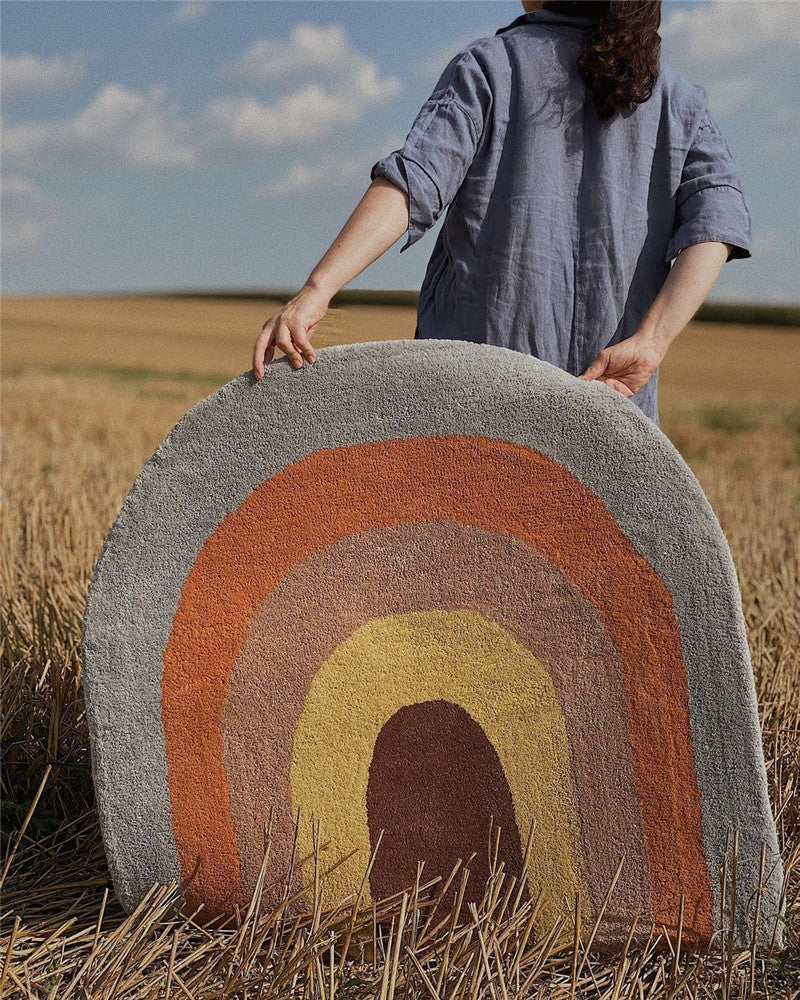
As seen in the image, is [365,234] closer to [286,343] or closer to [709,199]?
[286,343]

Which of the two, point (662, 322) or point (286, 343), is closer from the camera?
point (286, 343)

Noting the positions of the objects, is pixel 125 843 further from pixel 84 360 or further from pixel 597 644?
pixel 84 360

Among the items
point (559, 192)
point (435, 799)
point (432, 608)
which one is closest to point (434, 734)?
point (435, 799)

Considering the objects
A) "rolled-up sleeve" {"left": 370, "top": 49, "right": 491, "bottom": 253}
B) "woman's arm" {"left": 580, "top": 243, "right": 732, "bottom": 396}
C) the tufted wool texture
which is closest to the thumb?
"woman's arm" {"left": 580, "top": 243, "right": 732, "bottom": 396}

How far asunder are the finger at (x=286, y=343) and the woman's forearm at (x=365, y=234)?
0.10 m

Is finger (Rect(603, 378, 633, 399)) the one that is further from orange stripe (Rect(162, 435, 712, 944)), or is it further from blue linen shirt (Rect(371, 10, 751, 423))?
orange stripe (Rect(162, 435, 712, 944))

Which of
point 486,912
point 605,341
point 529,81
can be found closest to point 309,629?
point 486,912

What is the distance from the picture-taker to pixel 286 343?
1706 mm

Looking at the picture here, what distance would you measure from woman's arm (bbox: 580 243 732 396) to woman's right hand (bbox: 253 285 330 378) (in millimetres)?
529

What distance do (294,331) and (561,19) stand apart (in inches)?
32.0

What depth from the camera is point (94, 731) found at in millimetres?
1761

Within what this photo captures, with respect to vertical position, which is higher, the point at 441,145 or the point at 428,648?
the point at 441,145

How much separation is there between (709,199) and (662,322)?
0.84 ft

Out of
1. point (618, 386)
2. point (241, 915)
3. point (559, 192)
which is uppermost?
point (559, 192)
